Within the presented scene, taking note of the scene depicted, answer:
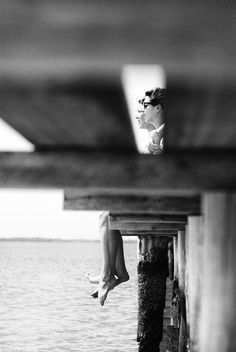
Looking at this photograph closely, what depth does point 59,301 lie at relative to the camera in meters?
40.6

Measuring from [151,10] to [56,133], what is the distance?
55.2 inches

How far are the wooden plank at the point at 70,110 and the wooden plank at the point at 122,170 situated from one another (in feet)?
0.18

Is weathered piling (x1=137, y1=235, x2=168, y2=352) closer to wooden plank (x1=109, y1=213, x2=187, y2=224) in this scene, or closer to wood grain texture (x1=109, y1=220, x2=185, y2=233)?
wood grain texture (x1=109, y1=220, x2=185, y2=233)

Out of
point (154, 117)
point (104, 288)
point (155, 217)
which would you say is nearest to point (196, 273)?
point (154, 117)

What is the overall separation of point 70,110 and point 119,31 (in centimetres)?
93

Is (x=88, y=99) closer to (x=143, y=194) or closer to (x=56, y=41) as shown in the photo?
(x=56, y=41)

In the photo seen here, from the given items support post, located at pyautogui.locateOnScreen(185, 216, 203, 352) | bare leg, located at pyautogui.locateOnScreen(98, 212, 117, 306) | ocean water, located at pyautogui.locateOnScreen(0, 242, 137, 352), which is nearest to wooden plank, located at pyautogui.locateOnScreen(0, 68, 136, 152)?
support post, located at pyautogui.locateOnScreen(185, 216, 203, 352)

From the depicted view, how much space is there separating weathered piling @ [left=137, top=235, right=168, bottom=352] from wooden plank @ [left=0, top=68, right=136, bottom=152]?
1045cm

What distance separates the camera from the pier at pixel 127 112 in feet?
3.90

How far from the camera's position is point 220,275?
344 centimetres

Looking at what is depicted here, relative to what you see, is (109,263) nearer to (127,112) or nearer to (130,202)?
(130,202)

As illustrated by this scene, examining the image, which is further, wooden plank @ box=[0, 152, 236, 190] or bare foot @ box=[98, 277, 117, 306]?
bare foot @ box=[98, 277, 117, 306]

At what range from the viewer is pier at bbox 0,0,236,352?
1188 millimetres

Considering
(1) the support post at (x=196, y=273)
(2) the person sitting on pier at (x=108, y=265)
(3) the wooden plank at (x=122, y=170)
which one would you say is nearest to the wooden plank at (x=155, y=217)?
(2) the person sitting on pier at (x=108, y=265)
